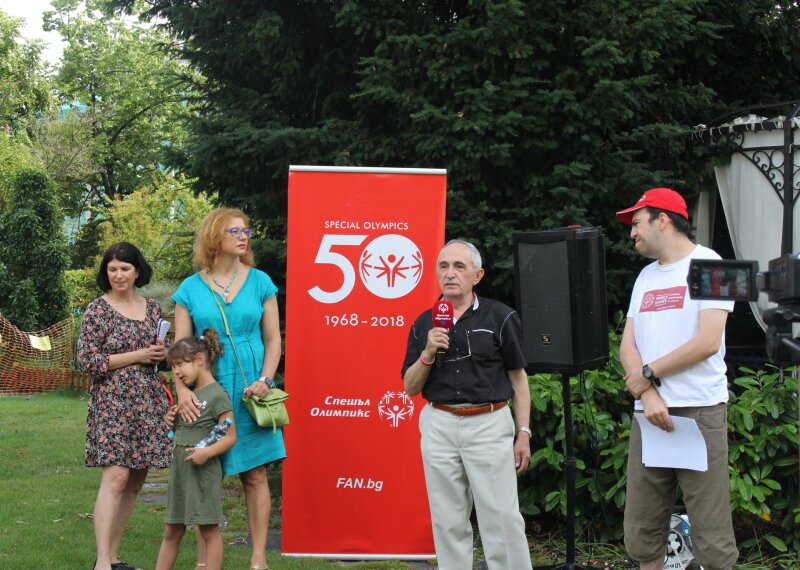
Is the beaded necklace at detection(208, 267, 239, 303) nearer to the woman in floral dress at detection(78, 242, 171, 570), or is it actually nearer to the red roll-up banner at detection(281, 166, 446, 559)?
the woman in floral dress at detection(78, 242, 171, 570)

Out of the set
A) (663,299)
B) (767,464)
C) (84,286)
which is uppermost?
(84,286)

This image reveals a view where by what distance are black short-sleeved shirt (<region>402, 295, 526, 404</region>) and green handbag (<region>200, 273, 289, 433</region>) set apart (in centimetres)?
101

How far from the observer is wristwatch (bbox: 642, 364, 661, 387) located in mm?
3992

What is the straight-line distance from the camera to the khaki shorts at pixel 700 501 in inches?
154

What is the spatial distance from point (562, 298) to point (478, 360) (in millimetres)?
948

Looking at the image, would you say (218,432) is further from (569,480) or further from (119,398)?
(569,480)

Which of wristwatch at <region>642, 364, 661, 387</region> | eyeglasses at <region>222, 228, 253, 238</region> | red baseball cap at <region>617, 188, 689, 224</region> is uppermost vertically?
red baseball cap at <region>617, 188, 689, 224</region>

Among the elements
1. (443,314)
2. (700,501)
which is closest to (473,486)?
(443,314)

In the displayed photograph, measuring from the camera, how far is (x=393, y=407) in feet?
18.6

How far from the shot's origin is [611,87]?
6320mm

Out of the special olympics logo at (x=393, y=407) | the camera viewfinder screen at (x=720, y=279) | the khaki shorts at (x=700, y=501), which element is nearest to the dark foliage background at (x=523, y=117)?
the special olympics logo at (x=393, y=407)

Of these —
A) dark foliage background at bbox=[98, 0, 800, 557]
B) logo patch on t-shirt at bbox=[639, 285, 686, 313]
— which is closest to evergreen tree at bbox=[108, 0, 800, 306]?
dark foliage background at bbox=[98, 0, 800, 557]

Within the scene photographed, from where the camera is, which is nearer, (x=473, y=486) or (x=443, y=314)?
(x=443, y=314)

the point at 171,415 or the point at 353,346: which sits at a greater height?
the point at 353,346
